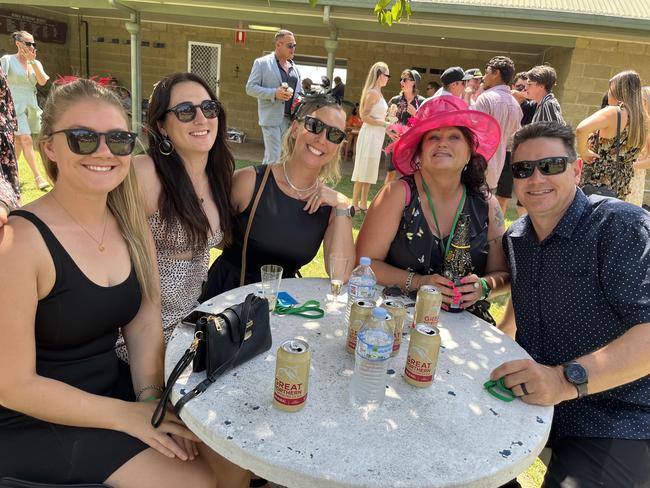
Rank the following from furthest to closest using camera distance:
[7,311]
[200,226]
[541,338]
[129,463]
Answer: [200,226] < [541,338] < [129,463] < [7,311]

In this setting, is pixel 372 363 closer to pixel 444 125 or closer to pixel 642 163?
pixel 444 125

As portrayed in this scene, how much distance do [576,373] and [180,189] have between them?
1903mm

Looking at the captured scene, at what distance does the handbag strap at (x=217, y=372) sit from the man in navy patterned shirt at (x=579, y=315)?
925 millimetres

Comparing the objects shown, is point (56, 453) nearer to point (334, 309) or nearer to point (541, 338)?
point (334, 309)

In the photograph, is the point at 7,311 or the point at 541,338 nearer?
the point at 7,311

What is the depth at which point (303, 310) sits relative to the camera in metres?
2.11

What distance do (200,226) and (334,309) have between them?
793 millimetres

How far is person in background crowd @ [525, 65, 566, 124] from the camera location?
555 cm

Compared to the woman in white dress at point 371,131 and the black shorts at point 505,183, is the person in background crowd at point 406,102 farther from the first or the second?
the black shorts at point 505,183

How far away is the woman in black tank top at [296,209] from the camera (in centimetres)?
258

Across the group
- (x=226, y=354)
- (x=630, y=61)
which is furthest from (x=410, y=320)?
(x=630, y=61)

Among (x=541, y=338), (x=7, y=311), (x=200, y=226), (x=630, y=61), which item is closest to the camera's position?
(x=7, y=311)

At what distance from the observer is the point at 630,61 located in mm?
9352

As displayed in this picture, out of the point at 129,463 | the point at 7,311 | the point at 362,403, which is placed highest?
the point at 7,311
